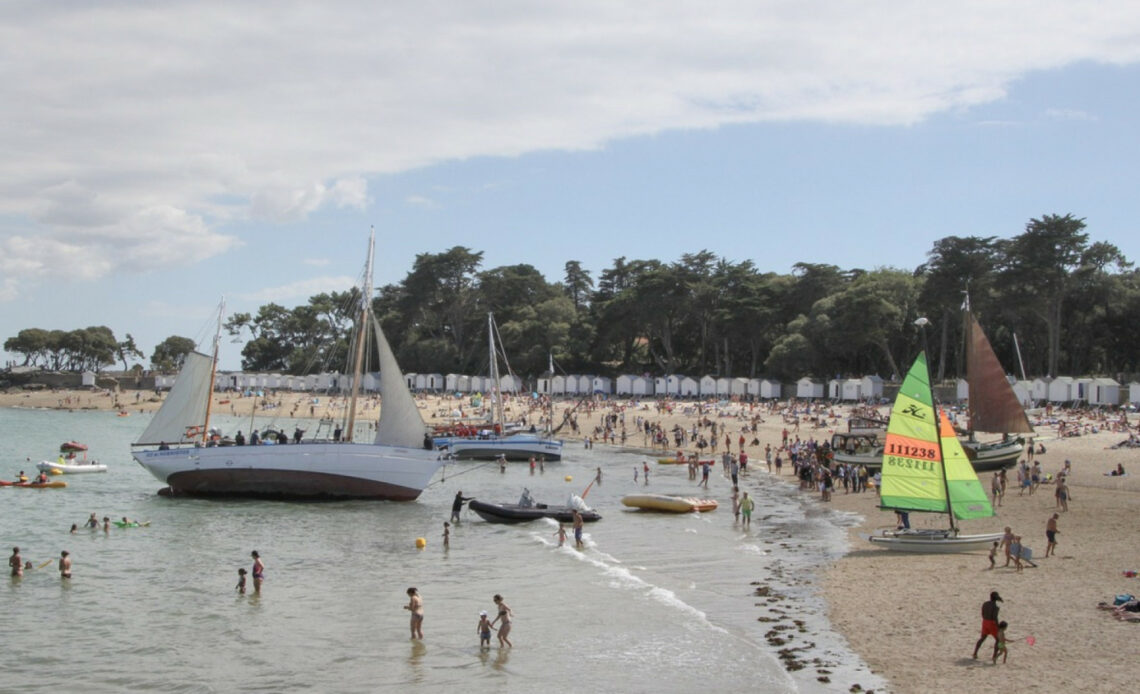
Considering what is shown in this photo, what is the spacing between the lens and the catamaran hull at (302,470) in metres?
40.6

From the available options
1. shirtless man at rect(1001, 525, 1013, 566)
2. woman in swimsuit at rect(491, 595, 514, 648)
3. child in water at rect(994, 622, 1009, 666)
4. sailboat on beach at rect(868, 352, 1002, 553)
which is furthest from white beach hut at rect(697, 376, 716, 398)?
child in water at rect(994, 622, 1009, 666)

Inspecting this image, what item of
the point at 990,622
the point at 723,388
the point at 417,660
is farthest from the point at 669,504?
the point at 723,388

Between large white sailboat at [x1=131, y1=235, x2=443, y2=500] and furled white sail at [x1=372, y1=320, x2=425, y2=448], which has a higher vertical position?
furled white sail at [x1=372, y1=320, x2=425, y2=448]

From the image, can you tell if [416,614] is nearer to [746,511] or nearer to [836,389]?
[746,511]

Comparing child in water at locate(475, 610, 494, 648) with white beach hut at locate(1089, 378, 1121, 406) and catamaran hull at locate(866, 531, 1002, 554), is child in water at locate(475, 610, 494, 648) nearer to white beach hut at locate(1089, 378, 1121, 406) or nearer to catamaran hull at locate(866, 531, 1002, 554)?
catamaran hull at locate(866, 531, 1002, 554)

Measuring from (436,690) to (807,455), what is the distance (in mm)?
38442

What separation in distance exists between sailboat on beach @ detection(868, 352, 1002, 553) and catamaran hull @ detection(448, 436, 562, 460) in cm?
3501

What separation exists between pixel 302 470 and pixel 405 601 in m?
18.1

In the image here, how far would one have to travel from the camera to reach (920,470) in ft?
92.8

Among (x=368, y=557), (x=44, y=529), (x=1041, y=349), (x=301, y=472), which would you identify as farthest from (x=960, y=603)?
(x=1041, y=349)

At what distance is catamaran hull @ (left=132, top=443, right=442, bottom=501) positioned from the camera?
40.6 metres

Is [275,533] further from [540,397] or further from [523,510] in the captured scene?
[540,397]

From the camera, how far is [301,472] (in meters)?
40.7

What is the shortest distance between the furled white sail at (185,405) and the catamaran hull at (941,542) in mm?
29821
